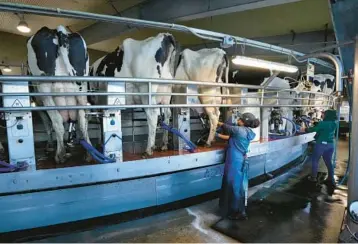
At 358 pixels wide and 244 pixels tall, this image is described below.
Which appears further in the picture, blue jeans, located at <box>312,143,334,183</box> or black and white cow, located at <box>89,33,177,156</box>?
blue jeans, located at <box>312,143,334,183</box>

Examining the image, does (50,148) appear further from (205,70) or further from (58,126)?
(205,70)

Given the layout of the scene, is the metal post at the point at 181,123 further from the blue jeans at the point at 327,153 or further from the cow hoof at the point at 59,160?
the blue jeans at the point at 327,153

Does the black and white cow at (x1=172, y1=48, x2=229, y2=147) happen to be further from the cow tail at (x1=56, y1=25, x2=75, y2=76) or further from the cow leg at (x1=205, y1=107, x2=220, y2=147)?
the cow tail at (x1=56, y1=25, x2=75, y2=76)

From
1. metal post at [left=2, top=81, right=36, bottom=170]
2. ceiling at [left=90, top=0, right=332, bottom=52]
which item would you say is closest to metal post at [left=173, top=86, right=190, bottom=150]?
metal post at [left=2, top=81, right=36, bottom=170]

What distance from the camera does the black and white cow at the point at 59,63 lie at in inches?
97.4

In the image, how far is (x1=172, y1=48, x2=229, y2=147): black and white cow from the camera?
3.65 metres

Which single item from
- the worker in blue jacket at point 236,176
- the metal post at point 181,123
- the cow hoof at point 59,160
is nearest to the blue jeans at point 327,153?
the worker in blue jacket at point 236,176

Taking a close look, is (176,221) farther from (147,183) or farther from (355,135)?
(355,135)

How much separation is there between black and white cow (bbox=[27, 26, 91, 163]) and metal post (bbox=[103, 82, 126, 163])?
40 centimetres

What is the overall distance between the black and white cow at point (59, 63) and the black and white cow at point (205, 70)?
1.58 metres

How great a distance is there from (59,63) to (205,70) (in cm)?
213

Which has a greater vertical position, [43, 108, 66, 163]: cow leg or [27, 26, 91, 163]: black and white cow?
[27, 26, 91, 163]: black and white cow

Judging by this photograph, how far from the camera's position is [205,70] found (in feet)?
11.9

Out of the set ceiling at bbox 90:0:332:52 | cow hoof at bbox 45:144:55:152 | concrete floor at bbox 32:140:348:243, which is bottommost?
concrete floor at bbox 32:140:348:243
